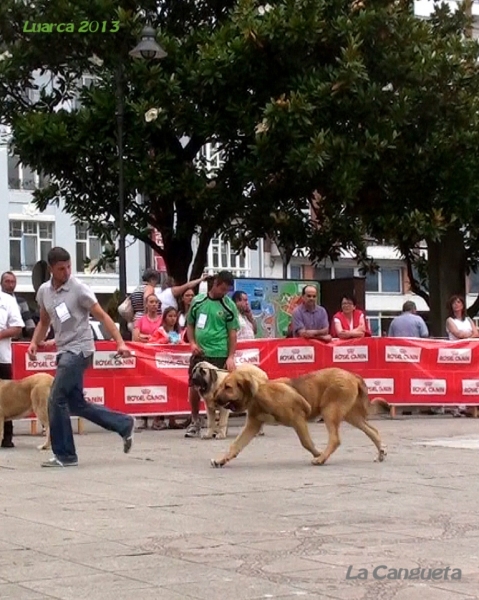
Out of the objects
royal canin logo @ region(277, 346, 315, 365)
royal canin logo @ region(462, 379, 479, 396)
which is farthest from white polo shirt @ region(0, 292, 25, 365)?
royal canin logo @ region(462, 379, 479, 396)

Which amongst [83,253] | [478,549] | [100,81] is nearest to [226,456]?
[478,549]

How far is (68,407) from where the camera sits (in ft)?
38.4

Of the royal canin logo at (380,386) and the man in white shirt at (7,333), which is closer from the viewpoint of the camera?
the man in white shirt at (7,333)

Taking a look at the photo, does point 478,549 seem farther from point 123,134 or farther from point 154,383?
point 123,134

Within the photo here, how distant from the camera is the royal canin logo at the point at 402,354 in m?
18.5

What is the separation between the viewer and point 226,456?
1155cm

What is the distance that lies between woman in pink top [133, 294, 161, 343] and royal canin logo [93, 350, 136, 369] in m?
0.53

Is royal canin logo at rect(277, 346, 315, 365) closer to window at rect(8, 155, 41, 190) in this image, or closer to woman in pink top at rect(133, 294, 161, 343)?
woman in pink top at rect(133, 294, 161, 343)

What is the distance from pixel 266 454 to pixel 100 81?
42.1 feet

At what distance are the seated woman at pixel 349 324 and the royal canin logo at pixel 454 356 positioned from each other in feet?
3.48

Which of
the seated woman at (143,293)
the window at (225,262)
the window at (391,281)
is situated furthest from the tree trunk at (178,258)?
the window at (391,281)

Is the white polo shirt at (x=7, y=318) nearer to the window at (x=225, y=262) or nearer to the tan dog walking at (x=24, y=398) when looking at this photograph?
the tan dog walking at (x=24, y=398)

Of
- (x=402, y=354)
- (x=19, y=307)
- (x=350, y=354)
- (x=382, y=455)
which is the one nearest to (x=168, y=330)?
(x=19, y=307)

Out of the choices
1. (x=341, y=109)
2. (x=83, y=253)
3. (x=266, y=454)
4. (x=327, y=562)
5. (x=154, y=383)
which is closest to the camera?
(x=327, y=562)
